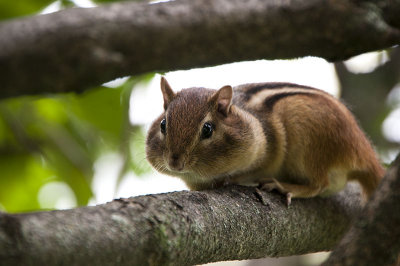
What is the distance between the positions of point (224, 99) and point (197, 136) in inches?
19.2

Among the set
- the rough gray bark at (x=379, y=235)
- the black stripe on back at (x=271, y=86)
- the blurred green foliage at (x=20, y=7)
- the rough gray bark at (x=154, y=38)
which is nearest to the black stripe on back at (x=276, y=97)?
the black stripe on back at (x=271, y=86)

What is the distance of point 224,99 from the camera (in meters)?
4.17

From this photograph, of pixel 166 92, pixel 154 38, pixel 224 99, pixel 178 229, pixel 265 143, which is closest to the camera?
pixel 154 38

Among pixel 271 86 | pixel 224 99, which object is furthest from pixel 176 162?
pixel 271 86

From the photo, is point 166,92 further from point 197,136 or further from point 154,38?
A: point 154,38

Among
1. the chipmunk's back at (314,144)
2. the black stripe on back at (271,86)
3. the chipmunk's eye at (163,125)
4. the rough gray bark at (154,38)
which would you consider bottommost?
the chipmunk's back at (314,144)

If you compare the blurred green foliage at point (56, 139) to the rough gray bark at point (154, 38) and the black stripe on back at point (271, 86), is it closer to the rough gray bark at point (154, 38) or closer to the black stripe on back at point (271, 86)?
the black stripe on back at point (271, 86)

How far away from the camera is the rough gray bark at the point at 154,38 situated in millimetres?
933

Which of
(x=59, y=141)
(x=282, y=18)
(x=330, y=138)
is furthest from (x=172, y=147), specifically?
(x=282, y=18)

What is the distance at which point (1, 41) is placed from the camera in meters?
0.90

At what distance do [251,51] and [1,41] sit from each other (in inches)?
23.3

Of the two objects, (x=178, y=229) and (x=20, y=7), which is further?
(x=20, y=7)

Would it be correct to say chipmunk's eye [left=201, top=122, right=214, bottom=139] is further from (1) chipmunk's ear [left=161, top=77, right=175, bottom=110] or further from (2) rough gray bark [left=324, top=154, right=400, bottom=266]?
(2) rough gray bark [left=324, top=154, right=400, bottom=266]

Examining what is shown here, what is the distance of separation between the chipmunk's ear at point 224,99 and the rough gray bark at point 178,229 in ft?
3.04
